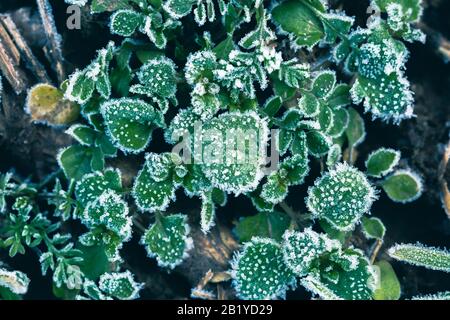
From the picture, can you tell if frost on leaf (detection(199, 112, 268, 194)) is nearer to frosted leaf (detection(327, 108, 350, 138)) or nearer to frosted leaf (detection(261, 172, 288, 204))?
frosted leaf (detection(261, 172, 288, 204))

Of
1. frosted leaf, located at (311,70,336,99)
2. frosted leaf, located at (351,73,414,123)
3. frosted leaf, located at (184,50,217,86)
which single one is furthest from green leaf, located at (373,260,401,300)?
frosted leaf, located at (184,50,217,86)

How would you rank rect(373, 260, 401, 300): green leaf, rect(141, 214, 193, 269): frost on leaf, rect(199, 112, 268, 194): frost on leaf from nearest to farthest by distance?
rect(199, 112, 268, 194): frost on leaf < rect(141, 214, 193, 269): frost on leaf < rect(373, 260, 401, 300): green leaf

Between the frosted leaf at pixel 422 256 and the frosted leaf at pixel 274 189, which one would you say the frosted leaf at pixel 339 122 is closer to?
the frosted leaf at pixel 274 189

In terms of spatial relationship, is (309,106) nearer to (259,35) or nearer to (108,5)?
(259,35)

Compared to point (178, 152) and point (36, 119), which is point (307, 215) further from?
point (36, 119)

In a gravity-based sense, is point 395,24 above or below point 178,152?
above
